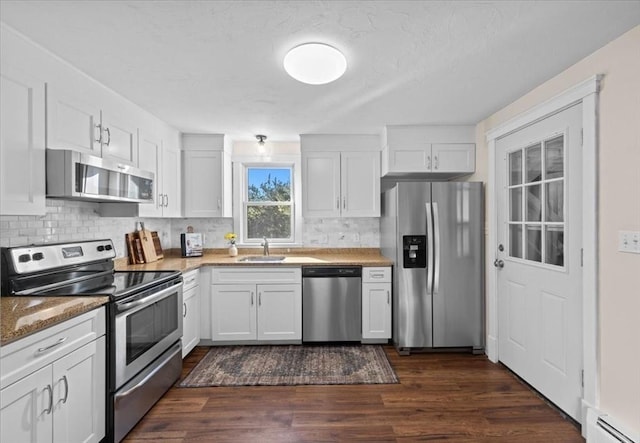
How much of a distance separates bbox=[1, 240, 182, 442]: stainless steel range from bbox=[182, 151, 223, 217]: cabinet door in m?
1.14

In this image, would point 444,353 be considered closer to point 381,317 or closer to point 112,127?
point 381,317

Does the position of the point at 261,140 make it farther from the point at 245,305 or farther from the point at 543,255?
the point at 543,255

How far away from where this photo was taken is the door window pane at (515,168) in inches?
104

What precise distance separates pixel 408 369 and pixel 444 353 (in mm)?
552

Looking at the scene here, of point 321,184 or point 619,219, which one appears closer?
point 619,219

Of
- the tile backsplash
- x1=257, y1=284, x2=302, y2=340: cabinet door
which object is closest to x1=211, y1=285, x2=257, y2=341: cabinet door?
x1=257, y1=284, x2=302, y2=340: cabinet door

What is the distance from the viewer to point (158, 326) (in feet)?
7.74

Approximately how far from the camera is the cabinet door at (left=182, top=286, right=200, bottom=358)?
117 inches

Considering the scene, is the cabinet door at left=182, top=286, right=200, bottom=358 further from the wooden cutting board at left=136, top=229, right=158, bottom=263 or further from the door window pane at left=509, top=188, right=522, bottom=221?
the door window pane at left=509, top=188, right=522, bottom=221

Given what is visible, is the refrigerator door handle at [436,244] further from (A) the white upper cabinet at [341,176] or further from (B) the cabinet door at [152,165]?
(B) the cabinet door at [152,165]

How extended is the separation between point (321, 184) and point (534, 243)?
6.75ft

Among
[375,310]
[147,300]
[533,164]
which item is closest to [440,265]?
[375,310]

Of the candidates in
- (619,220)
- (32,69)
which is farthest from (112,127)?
(619,220)

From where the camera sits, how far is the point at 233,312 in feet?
10.9
